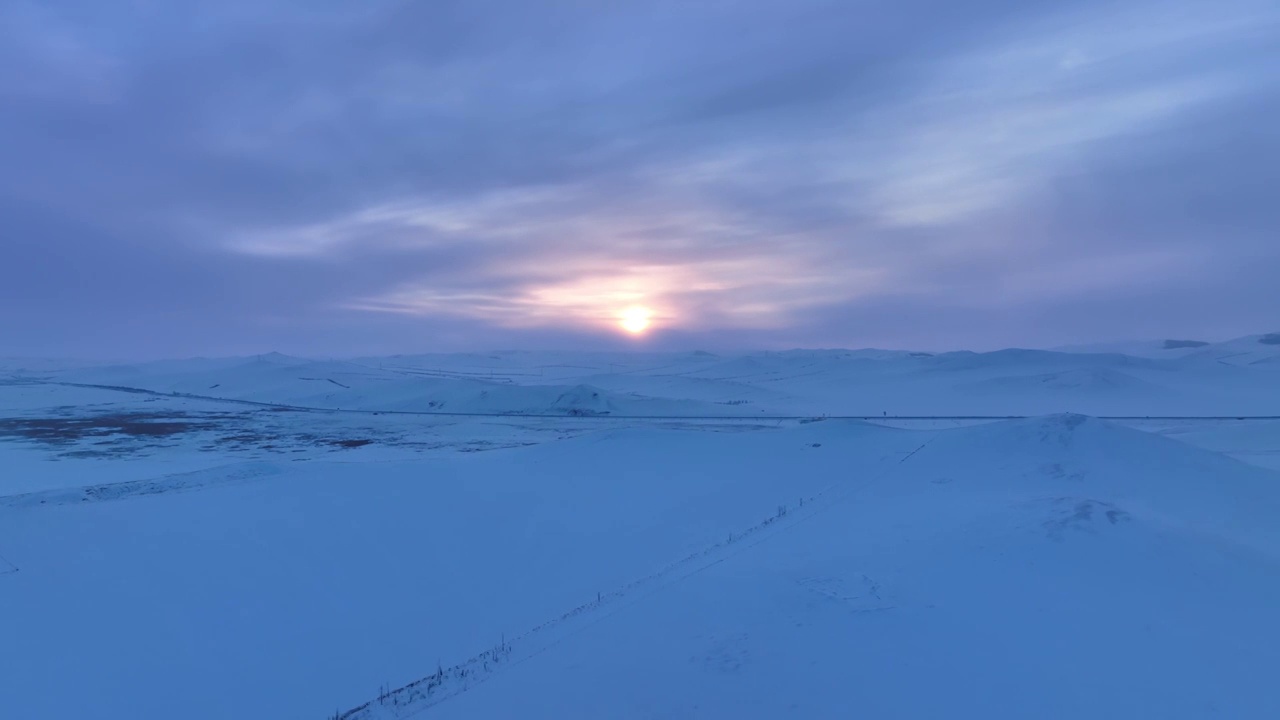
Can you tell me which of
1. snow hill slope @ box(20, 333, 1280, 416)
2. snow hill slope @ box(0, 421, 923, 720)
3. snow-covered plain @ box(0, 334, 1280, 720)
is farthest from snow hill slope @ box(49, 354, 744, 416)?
snow hill slope @ box(0, 421, 923, 720)

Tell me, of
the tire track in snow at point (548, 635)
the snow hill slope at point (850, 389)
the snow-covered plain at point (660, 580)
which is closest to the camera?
the snow-covered plain at point (660, 580)

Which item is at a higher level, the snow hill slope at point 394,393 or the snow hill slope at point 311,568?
the snow hill slope at point 394,393

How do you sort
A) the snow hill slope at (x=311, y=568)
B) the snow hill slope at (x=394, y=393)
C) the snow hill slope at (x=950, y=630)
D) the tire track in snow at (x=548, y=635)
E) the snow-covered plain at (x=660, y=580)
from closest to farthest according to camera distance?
the snow hill slope at (x=950, y=630), the snow-covered plain at (x=660, y=580), the tire track in snow at (x=548, y=635), the snow hill slope at (x=311, y=568), the snow hill slope at (x=394, y=393)

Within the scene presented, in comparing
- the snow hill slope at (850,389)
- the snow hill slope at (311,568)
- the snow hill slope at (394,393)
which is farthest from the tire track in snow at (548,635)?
the snow hill slope at (394,393)

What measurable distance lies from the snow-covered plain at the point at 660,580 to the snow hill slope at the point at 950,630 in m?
0.05

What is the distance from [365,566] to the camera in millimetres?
15969

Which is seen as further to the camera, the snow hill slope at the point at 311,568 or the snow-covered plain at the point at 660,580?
the snow hill slope at the point at 311,568

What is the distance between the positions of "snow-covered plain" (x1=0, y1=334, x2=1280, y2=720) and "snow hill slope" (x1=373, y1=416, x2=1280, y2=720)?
0.05 metres

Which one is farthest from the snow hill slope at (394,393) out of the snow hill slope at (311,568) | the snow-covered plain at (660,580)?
the snow hill slope at (311,568)

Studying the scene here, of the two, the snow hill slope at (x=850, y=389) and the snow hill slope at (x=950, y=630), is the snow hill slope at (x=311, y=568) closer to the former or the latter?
the snow hill slope at (x=950, y=630)

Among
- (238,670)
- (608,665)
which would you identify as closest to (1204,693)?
(608,665)

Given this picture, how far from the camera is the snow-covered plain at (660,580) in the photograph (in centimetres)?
881

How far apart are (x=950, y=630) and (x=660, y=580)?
17.2 feet

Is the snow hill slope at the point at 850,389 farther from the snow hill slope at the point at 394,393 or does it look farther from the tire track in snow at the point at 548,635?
the tire track in snow at the point at 548,635
